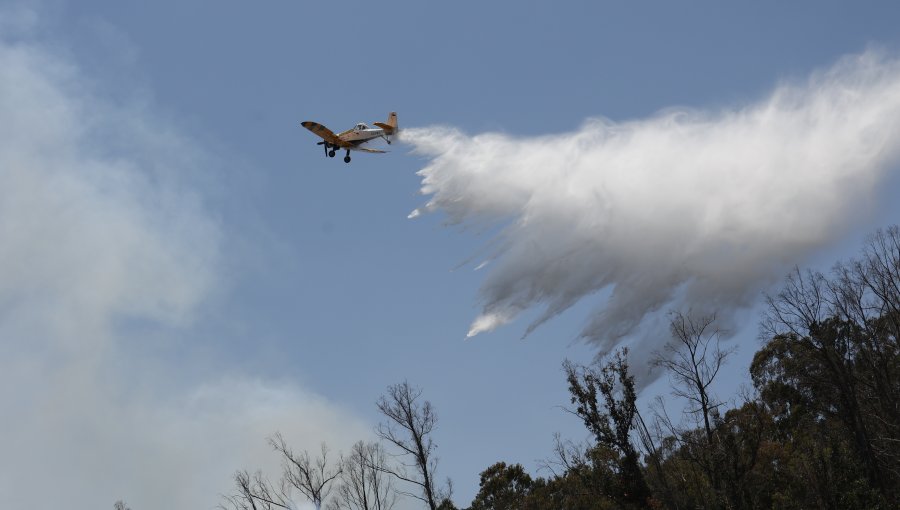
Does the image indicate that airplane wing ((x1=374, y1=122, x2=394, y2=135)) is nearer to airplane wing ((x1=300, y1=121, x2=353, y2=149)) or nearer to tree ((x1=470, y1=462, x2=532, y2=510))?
airplane wing ((x1=300, y1=121, x2=353, y2=149))

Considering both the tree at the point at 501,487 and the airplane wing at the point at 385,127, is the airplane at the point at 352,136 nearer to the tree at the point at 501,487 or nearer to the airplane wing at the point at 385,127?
the airplane wing at the point at 385,127

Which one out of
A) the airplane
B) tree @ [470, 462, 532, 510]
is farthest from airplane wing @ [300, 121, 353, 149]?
tree @ [470, 462, 532, 510]

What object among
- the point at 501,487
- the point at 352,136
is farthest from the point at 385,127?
the point at 501,487

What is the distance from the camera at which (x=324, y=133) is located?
57438 millimetres

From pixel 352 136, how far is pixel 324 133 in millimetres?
1899

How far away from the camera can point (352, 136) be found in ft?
191

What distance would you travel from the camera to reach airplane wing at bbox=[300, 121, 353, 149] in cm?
5707

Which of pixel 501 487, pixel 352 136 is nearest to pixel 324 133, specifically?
pixel 352 136

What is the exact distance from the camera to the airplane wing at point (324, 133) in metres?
57.1

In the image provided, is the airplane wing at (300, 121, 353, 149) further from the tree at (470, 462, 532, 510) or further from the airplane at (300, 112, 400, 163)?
the tree at (470, 462, 532, 510)

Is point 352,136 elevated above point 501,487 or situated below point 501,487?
above

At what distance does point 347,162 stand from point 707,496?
30410 mm

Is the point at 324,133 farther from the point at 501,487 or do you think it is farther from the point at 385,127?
the point at 501,487

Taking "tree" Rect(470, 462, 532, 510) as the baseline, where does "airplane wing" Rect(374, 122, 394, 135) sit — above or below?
above
